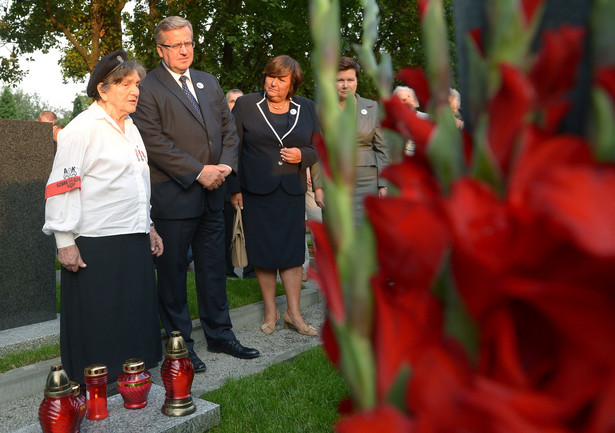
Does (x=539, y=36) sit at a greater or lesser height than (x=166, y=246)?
greater

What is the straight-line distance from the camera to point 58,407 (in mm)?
3104

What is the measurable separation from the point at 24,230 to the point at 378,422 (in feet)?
20.8

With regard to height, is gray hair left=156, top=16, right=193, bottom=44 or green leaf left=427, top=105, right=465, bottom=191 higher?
gray hair left=156, top=16, right=193, bottom=44

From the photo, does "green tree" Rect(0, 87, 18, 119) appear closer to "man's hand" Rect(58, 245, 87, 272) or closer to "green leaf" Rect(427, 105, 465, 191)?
"man's hand" Rect(58, 245, 87, 272)

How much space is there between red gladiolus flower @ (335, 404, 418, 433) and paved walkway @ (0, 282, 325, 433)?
3856mm

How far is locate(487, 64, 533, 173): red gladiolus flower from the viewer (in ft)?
1.25

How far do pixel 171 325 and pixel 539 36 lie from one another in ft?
16.0

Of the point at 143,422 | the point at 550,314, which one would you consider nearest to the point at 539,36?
the point at 550,314

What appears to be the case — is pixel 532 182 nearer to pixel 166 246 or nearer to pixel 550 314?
pixel 550 314

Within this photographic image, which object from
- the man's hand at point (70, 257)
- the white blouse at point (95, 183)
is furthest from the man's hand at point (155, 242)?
the man's hand at point (70, 257)

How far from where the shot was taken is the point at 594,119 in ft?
1.30

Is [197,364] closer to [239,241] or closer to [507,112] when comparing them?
[239,241]

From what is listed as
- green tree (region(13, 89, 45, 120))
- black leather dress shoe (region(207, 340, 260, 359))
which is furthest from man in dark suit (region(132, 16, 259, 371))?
green tree (region(13, 89, 45, 120))

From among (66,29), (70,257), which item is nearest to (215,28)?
(66,29)
